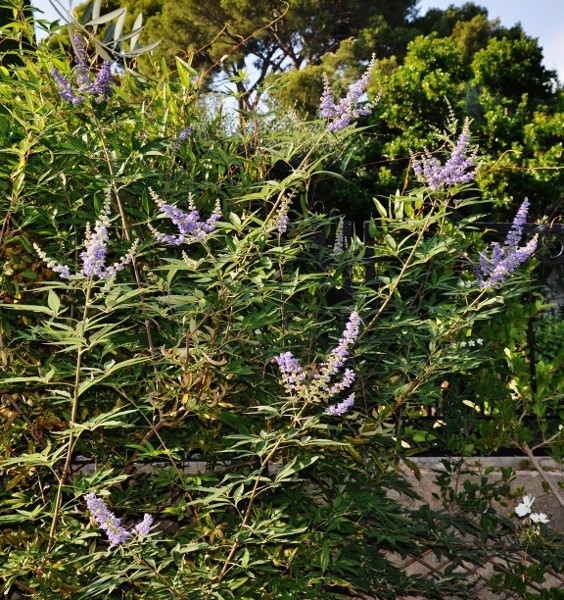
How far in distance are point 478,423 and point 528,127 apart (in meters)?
11.8

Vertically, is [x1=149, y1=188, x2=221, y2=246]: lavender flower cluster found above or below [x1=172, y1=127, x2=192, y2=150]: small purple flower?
below

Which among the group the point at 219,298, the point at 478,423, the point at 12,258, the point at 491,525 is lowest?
the point at 491,525

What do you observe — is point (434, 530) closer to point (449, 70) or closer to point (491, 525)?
point (491, 525)

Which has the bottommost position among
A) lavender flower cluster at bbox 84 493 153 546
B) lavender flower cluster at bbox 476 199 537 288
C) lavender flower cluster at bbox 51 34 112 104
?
lavender flower cluster at bbox 476 199 537 288

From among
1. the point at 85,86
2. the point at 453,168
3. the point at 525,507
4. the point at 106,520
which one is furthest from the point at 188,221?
the point at 525,507

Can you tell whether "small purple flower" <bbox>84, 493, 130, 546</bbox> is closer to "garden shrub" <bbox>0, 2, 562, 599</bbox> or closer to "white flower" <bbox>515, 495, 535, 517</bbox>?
→ "garden shrub" <bbox>0, 2, 562, 599</bbox>

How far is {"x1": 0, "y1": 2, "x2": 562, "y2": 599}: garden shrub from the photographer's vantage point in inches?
105

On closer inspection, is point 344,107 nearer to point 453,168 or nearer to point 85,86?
point 453,168

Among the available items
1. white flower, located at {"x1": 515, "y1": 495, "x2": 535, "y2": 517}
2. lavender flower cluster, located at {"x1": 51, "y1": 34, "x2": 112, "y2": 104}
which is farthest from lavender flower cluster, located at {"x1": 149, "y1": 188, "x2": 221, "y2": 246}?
white flower, located at {"x1": 515, "y1": 495, "x2": 535, "y2": 517}

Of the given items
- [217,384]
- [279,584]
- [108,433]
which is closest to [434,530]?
[279,584]

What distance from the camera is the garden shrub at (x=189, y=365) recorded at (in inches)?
105

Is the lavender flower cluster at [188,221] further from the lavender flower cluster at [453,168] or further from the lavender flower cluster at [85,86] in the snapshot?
the lavender flower cluster at [453,168]

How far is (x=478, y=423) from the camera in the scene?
3988 millimetres

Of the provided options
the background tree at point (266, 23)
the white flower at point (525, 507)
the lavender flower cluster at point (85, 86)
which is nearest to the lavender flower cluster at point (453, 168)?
the lavender flower cluster at point (85, 86)
